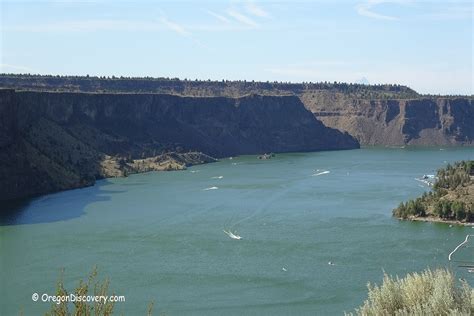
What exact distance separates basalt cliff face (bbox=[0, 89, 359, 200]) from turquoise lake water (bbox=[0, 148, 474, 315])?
570 cm

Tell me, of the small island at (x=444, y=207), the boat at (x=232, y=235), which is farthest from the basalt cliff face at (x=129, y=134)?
the small island at (x=444, y=207)

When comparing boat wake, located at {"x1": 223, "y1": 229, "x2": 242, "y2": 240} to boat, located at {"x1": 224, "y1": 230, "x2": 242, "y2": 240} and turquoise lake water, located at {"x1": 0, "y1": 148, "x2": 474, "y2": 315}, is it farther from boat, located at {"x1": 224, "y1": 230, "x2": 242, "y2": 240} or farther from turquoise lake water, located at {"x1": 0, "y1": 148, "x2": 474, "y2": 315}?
turquoise lake water, located at {"x1": 0, "y1": 148, "x2": 474, "y2": 315}

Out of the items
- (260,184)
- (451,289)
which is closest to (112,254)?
(451,289)

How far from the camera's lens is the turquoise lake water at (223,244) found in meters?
35.7

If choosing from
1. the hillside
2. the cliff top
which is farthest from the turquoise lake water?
the hillside

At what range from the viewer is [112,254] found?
149 feet

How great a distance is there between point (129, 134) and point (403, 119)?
7926 cm

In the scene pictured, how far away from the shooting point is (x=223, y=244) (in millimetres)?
47719

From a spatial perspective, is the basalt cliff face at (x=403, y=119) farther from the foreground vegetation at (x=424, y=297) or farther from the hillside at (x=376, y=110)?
the foreground vegetation at (x=424, y=297)

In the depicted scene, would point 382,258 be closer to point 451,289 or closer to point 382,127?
point 451,289

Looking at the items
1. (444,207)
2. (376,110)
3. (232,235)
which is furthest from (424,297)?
(376,110)

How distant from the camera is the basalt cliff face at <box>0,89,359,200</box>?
7538 centimetres

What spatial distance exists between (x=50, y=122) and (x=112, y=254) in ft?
177

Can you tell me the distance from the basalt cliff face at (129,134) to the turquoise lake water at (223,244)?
5697 millimetres
